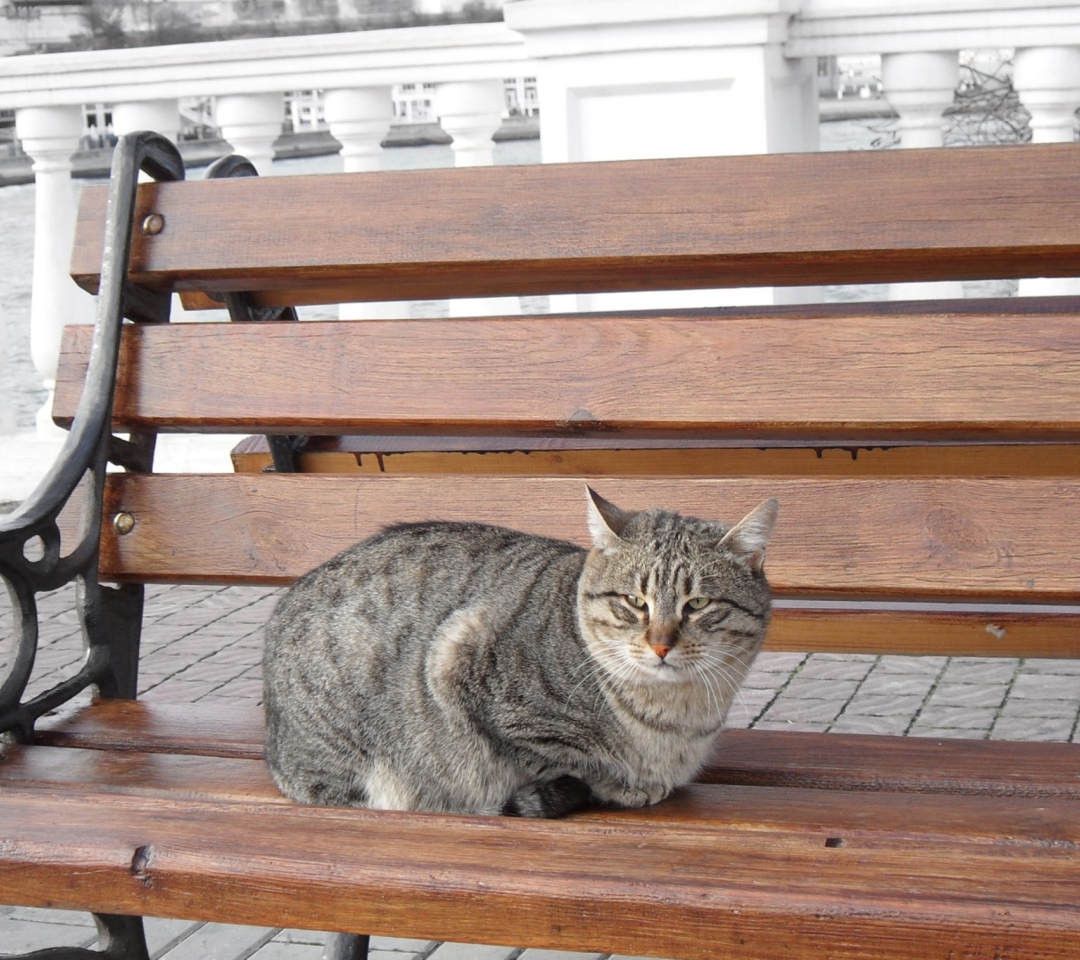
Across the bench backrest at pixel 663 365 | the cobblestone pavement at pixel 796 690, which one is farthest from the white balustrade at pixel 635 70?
the bench backrest at pixel 663 365

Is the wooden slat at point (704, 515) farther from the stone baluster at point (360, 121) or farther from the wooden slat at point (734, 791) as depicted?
the stone baluster at point (360, 121)

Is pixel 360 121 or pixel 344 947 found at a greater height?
pixel 360 121

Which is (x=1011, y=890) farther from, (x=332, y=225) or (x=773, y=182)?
(x=332, y=225)

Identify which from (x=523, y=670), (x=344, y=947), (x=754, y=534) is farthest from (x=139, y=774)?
(x=754, y=534)

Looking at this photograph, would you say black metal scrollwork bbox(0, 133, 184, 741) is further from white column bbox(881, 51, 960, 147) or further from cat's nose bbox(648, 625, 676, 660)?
white column bbox(881, 51, 960, 147)

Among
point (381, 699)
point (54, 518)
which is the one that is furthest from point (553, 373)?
point (54, 518)

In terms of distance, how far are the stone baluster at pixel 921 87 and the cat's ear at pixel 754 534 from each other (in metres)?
2.32

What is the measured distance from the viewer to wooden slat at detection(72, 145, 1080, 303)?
2760mm

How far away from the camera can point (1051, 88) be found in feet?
15.1

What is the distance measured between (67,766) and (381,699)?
542 mm

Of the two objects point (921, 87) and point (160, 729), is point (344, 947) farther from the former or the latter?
point (921, 87)

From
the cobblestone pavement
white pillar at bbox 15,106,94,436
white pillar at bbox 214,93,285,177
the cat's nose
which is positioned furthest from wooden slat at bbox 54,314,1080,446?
white pillar at bbox 15,106,94,436

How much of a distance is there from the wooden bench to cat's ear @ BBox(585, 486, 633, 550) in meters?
0.35

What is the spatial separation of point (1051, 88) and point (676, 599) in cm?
285
